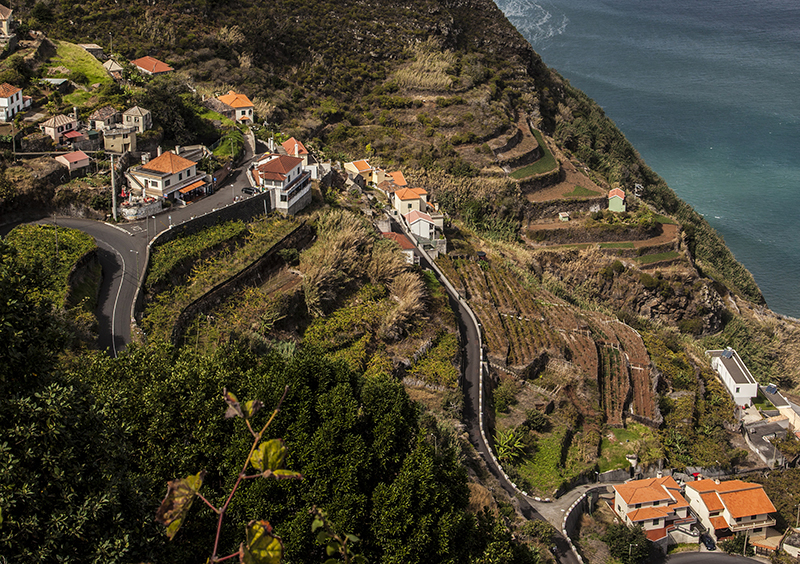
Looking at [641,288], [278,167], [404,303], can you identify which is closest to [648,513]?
[404,303]

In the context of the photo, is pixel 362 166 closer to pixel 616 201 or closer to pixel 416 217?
pixel 416 217

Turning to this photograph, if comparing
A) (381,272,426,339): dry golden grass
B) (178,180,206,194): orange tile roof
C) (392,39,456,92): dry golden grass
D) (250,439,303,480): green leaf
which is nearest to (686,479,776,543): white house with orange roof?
(381,272,426,339): dry golden grass

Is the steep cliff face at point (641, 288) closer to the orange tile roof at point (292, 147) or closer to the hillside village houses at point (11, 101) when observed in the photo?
the orange tile roof at point (292, 147)

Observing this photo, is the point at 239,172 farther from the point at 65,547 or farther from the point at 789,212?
the point at 789,212

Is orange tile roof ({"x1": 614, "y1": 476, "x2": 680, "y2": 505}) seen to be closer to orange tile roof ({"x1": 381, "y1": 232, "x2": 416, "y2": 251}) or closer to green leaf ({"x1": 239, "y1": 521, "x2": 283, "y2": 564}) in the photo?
orange tile roof ({"x1": 381, "y1": 232, "x2": 416, "y2": 251})

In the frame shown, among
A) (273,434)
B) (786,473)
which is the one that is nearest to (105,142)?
(273,434)

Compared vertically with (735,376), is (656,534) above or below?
above

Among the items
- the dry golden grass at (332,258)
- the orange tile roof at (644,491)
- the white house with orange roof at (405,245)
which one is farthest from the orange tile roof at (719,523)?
the dry golden grass at (332,258)
